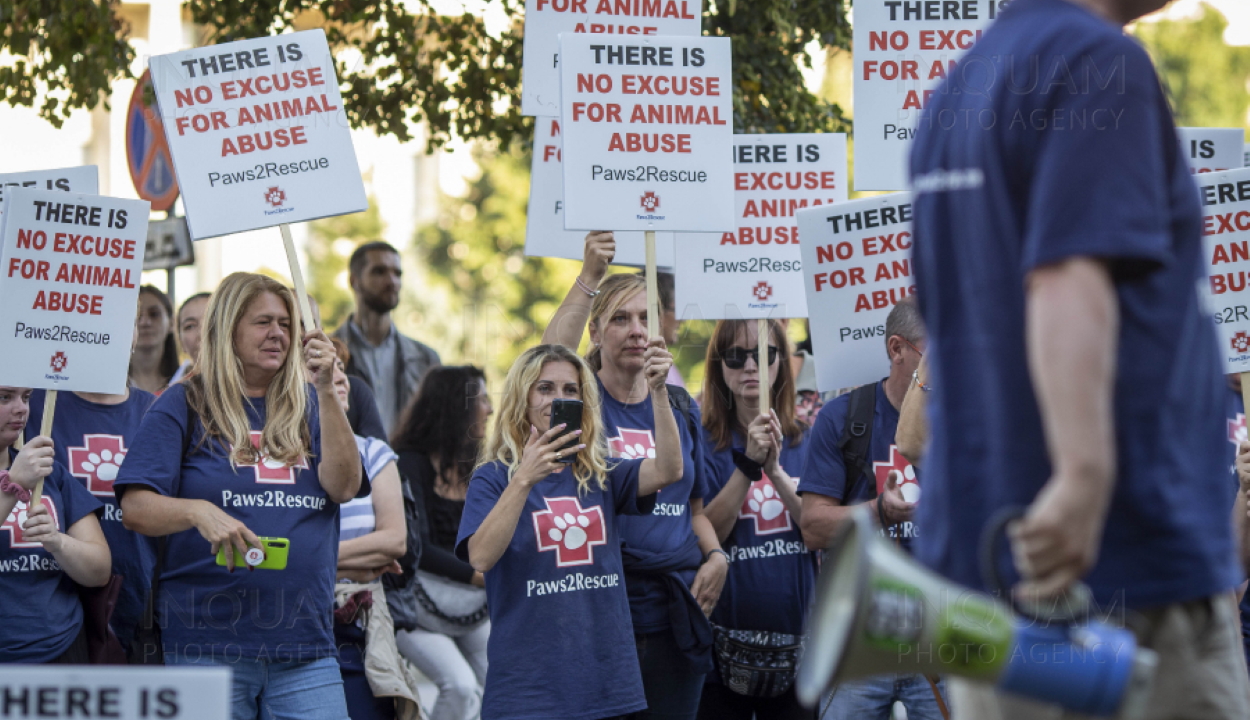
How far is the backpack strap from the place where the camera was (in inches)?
204

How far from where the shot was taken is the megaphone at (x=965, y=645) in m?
1.88

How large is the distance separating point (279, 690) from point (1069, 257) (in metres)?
3.55

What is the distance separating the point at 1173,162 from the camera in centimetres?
210

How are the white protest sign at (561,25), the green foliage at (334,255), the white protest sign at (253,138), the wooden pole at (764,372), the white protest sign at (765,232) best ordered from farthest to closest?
the green foliage at (334,255) < the white protest sign at (561,25) < the white protest sign at (765,232) < the wooden pole at (764,372) < the white protest sign at (253,138)

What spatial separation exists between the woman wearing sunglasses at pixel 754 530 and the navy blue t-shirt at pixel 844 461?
0.71ft

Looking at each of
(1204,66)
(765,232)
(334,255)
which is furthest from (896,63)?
(1204,66)

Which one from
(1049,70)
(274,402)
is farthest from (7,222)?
(1049,70)

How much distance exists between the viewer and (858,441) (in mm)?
5211

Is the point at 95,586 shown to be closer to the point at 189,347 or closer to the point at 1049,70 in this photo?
the point at 189,347

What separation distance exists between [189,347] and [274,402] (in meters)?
2.41

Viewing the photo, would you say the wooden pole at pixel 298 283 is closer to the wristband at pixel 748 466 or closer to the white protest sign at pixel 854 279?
the wristband at pixel 748 466

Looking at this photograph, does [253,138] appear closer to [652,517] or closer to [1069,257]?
[652,517]

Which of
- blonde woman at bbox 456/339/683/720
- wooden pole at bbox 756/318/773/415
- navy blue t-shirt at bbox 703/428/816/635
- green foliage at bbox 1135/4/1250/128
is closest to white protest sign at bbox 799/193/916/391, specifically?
wooden pole at bbox 756/318/773/415

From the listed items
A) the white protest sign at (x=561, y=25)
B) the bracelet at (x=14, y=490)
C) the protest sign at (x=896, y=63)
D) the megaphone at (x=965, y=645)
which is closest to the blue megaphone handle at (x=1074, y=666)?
the megaphone at (x=965, y=645)
